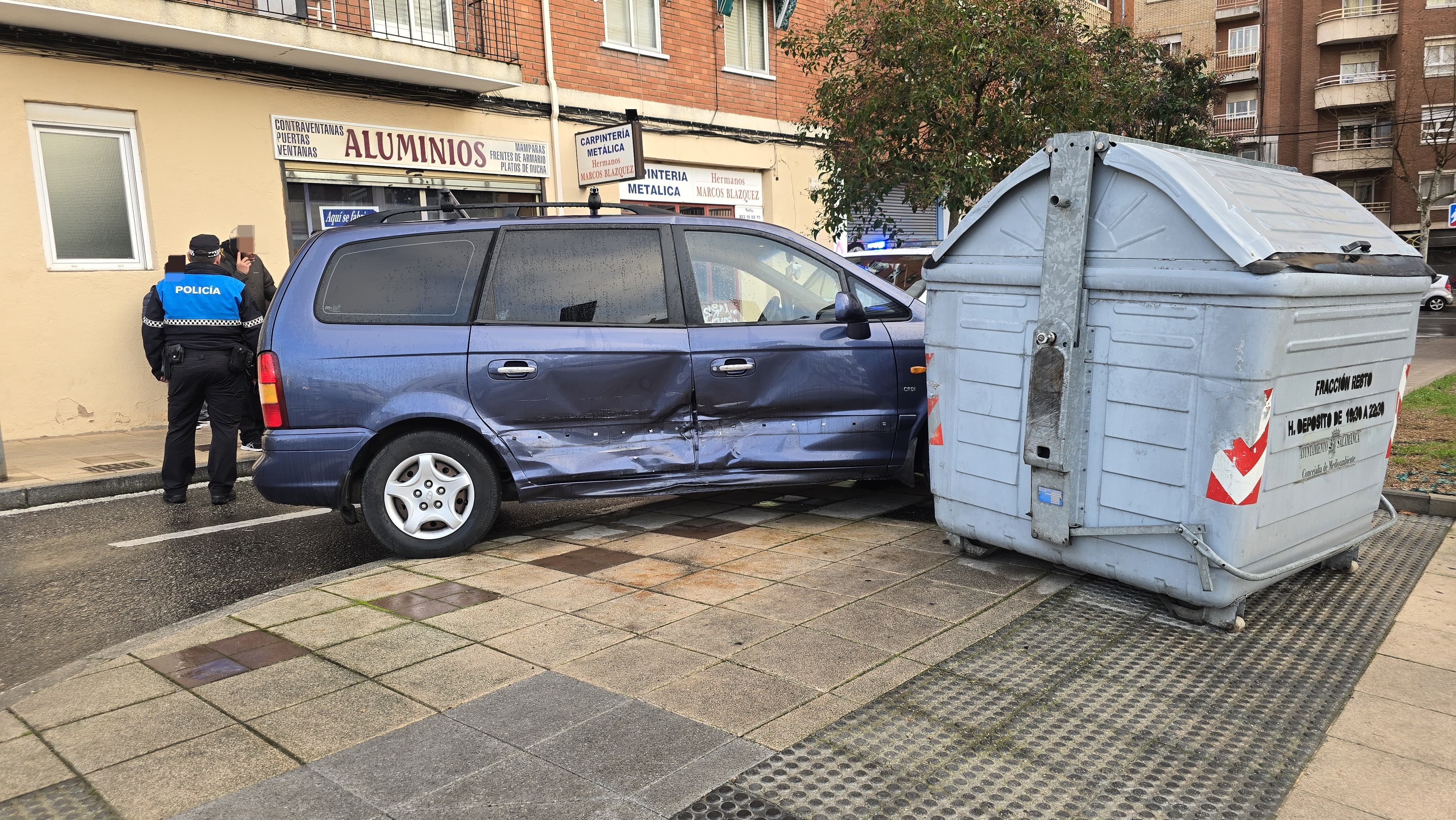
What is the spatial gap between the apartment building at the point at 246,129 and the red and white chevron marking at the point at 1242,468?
6.66 metres

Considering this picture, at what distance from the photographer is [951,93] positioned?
30.5ft

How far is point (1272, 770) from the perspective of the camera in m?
2.80

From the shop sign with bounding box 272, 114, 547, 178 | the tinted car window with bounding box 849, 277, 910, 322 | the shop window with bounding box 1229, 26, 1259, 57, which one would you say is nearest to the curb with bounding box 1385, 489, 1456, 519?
the tinted car window with bounding box 849, 277, 910, 322

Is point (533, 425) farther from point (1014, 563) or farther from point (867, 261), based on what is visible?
point (867, 261)

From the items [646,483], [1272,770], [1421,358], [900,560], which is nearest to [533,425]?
[646,483]

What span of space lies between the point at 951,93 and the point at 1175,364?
20.7 ft

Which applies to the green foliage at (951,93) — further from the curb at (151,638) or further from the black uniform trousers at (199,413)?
the curb at (151,638)

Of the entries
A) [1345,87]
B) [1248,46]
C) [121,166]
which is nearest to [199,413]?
[121,166]

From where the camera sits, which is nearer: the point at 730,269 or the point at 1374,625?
the point at 1374,625

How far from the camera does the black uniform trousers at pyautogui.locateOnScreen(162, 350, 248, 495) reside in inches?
270

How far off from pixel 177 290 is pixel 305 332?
238 centimetres

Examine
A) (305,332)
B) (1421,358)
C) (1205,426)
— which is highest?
(305,332)

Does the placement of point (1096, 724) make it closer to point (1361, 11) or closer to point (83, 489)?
point (83, 489)

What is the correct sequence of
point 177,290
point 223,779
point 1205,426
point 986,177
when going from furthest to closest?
point 986,177, point 177,290, point 1205,426, point 223,779
